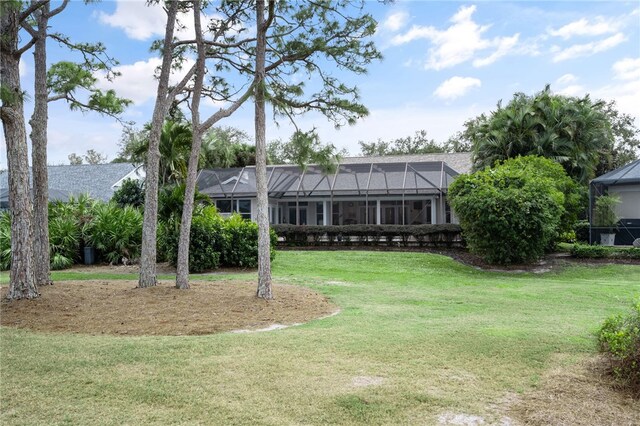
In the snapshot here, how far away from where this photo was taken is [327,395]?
4.07 metres

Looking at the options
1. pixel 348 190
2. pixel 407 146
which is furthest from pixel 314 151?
pixel 407 146

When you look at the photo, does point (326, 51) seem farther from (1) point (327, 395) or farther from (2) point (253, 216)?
(2) point (253, 216)

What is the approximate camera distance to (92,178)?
109ft

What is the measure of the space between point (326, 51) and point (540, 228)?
9.29 m

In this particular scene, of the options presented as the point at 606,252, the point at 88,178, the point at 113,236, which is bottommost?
the point at 606,252

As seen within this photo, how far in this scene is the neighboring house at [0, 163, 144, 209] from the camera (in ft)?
103

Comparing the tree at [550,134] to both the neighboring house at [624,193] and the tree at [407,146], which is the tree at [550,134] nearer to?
the neighboring house at [624,193]

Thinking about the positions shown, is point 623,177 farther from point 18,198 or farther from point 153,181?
point 18,198

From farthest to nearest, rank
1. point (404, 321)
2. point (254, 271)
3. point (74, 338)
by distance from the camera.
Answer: point (254, 271), point (404, 321), point (74, 338)

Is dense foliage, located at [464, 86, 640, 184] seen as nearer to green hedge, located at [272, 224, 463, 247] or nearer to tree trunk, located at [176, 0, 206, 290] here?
green hedge, located at [272, 224, 463, 247]

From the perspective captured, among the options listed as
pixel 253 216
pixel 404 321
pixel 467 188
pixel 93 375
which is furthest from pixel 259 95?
pixel 253 216

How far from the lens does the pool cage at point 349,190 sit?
24406 millimetres

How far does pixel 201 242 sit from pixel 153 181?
4831 millimetres

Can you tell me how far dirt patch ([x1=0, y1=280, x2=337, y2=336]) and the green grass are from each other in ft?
1.84
